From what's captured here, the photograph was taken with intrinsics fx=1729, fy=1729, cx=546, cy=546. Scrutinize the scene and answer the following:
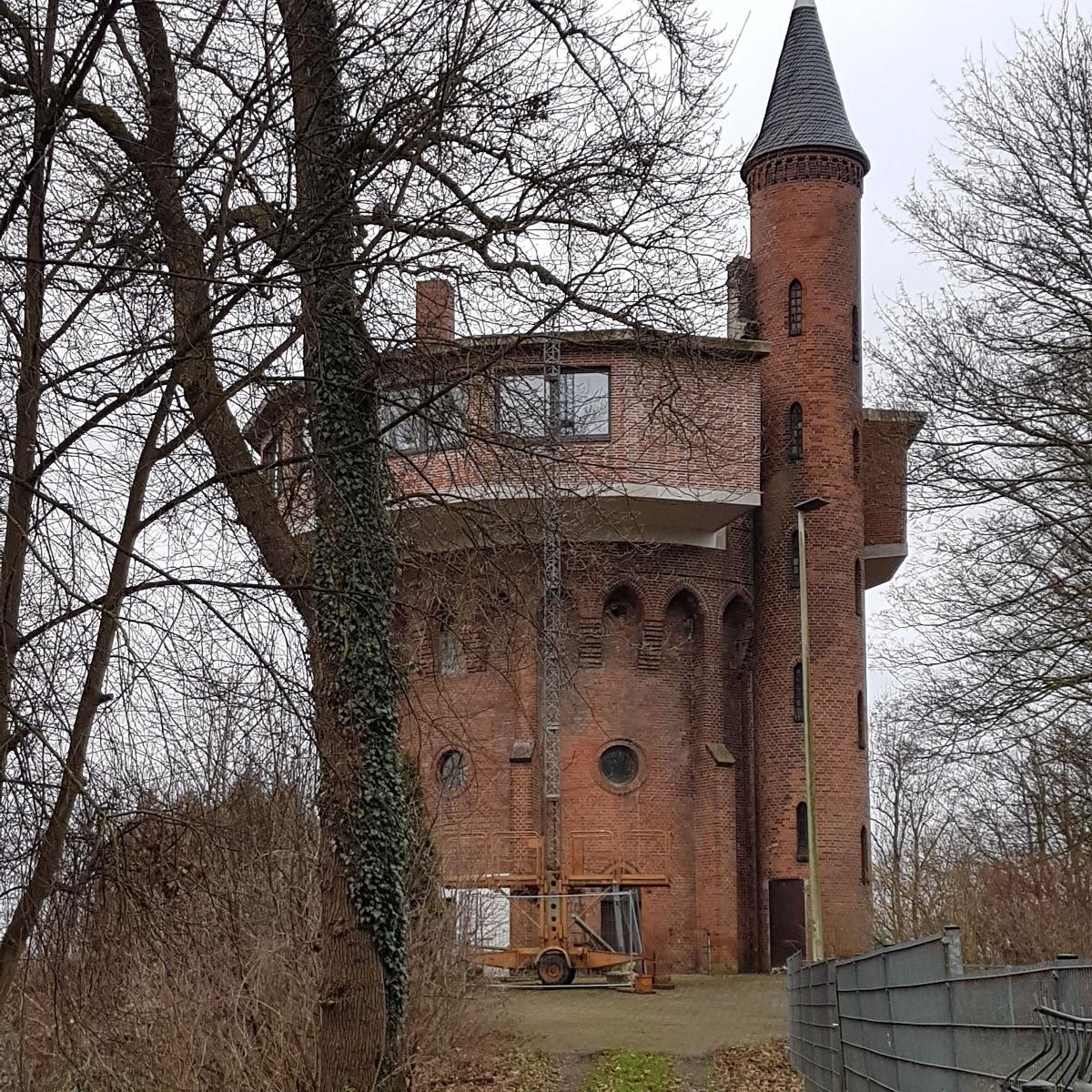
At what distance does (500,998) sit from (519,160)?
1334 centimetres

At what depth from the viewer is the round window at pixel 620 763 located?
35938 mm

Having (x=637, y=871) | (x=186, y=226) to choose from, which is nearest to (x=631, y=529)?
(x=186, y=226)

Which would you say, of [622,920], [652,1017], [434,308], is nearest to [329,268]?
[434,308]

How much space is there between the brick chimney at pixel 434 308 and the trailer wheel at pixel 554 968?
19.4 m

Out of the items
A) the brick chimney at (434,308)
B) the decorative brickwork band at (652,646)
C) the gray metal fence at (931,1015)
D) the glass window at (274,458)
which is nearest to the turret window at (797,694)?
the decorative brickwork band at (652,646)

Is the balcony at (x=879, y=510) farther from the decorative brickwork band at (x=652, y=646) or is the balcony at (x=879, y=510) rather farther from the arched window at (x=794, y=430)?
the decorative brickwork band at (x=652, y=646)

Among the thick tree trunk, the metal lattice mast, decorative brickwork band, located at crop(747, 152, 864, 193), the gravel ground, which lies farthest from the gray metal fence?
decorative brickwork band, located at crop(747, 152, 864, 193)

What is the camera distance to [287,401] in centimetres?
1134

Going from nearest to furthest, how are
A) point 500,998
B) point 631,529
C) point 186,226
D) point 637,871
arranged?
point 186,226 → point 631,529 → point 500,998 → point 637,871

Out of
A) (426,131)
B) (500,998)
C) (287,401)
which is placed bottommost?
(500,998)

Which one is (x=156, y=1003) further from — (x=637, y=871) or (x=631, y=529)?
(x=637, y=871)

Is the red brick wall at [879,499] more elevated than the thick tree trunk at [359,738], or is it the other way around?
the red brick wall at [879,499]

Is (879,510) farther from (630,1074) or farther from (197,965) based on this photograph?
(197,965)

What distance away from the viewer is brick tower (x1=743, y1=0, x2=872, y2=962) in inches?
1417
